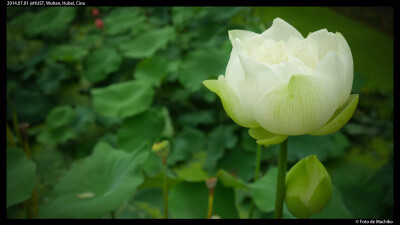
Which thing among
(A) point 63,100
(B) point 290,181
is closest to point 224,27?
(A) point 63,100

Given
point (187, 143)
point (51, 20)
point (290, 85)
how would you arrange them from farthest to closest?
point (51, 20) < point (187, 143) < point (290, 85)

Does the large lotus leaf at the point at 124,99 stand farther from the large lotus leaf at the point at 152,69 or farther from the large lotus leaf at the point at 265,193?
the large lotus leaf at the point at 265,193

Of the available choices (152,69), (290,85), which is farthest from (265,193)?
(152,69)

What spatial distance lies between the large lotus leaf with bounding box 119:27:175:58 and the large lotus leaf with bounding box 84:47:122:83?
0.06 m

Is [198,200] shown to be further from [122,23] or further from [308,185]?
[122,23]

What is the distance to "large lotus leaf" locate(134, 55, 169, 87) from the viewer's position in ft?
5.60

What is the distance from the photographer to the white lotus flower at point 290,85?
0.36 metres

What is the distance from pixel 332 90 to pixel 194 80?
1232 millimetres

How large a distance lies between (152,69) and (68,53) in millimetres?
624

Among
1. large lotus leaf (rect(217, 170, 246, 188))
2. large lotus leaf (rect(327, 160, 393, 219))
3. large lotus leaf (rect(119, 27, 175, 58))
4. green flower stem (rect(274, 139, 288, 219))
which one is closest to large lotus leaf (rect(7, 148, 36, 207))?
large lotus leaf (rect(217, 170, 246, 188))

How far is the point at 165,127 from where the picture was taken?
1.44 meters

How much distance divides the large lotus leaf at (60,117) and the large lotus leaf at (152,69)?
1.18ft

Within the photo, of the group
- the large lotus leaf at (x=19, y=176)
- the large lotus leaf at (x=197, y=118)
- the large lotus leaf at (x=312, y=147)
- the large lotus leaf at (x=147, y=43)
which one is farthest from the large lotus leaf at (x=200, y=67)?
the large lotus leaf at (x=19, y=176)
